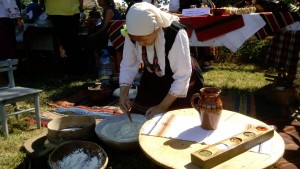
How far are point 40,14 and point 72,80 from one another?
5.81 feet

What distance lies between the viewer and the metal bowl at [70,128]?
2828 mm

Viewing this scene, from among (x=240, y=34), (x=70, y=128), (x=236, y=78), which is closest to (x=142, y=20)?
(x=70, y=128)

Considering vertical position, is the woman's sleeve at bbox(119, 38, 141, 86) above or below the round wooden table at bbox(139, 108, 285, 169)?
above

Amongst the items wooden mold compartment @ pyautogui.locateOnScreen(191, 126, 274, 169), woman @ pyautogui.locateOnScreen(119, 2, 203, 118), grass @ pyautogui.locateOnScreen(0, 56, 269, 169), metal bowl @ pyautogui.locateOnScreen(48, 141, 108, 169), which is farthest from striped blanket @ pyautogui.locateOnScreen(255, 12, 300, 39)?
metal bowl @ pyautogui.locateOnScreen(48, 141, 108, 169)

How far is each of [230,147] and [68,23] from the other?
4.66 meters

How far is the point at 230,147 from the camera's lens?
5.72 ft

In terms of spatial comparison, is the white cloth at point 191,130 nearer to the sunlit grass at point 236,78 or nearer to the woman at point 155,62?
the woman at point 155,62

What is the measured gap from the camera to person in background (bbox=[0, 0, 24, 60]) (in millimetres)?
4975

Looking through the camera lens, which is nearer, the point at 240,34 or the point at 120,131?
the point at 120,131

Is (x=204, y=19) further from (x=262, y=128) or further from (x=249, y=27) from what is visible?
(x=262, y=128)

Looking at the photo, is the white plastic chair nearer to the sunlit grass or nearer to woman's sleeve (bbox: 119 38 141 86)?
woman's sleeve (bbox: 119 38 141 86)

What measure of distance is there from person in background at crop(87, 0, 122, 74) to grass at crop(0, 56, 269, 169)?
1.85 feet

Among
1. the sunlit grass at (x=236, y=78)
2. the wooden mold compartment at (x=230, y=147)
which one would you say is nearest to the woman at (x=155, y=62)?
the wooden mold compartment at (x=230, y=147)

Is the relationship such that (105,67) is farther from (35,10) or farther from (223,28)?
(223,28)
